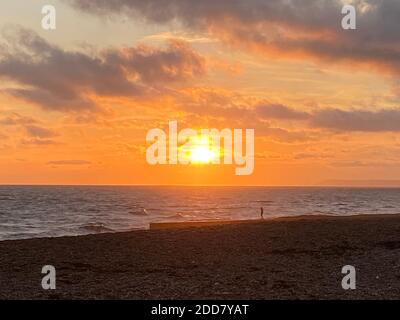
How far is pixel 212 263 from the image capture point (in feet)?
64.6

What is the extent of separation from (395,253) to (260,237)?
7.08 m

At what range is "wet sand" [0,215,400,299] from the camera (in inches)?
600

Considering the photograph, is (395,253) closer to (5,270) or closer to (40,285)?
(40,285)

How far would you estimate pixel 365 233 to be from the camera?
26.7 meters

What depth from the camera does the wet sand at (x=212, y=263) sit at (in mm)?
15242

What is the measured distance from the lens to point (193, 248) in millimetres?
22844
